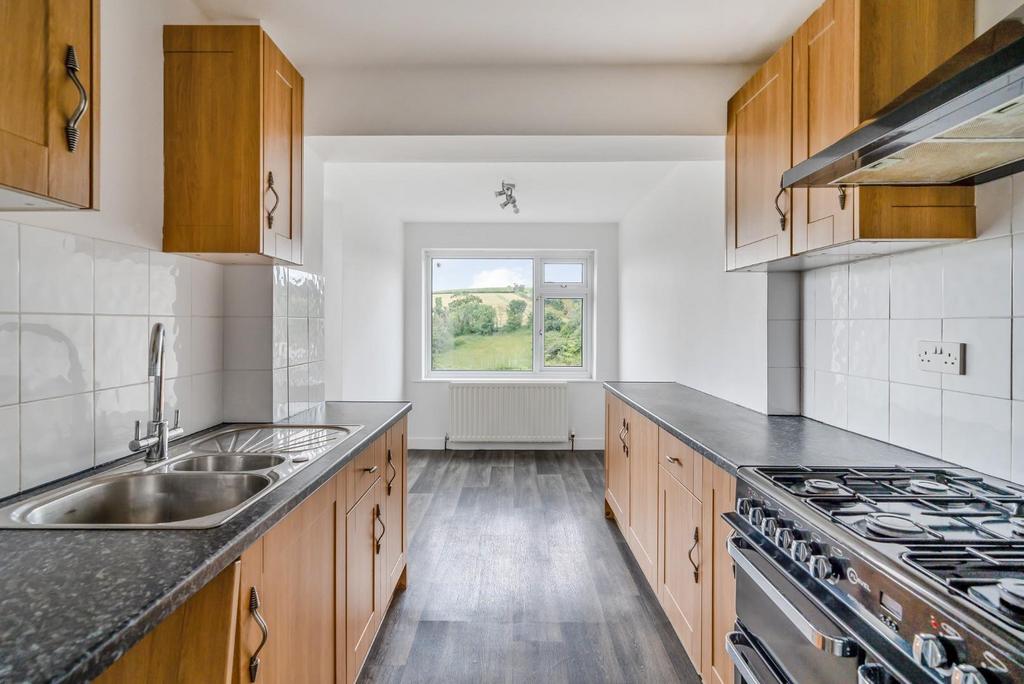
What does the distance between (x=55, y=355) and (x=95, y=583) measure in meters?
0.84

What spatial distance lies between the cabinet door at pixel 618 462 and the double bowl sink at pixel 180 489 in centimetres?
170

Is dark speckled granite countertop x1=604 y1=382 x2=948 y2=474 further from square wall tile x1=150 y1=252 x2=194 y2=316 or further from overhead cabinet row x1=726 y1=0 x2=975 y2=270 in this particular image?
square wall tile x1=150 y1=252 x2=194 y2=316

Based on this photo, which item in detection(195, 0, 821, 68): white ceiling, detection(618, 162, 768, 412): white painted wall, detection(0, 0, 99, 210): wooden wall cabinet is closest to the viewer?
detection(0, 0, 99, 210): wooden wall cabinet

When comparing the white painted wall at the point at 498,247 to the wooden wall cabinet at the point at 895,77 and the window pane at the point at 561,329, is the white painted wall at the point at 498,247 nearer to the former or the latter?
the window pane at the point at 561,329

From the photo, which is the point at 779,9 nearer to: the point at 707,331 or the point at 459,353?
the point at 707,331

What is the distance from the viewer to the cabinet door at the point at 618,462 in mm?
2992

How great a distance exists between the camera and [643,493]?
259 cm

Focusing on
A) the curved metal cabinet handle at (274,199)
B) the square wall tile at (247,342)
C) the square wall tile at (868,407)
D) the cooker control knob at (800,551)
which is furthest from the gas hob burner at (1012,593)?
the square wall tile at (247,342)

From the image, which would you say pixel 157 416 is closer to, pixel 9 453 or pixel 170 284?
pixel 9 453

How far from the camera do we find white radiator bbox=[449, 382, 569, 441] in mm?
5398

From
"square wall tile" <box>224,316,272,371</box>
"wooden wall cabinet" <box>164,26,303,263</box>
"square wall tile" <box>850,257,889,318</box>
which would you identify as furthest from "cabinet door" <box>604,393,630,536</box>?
"wooden wall cabinet" <box>164,26,303,263</box>

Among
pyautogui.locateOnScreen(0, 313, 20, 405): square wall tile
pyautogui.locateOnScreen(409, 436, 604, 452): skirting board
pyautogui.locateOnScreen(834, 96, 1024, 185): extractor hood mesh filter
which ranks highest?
pyautogui.locateOnScreen(834, 96, 1024, 185): extractor hood mesh filter

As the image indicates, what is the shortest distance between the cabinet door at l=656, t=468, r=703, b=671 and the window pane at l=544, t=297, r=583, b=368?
3483 mm

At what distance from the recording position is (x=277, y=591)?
1.20m
